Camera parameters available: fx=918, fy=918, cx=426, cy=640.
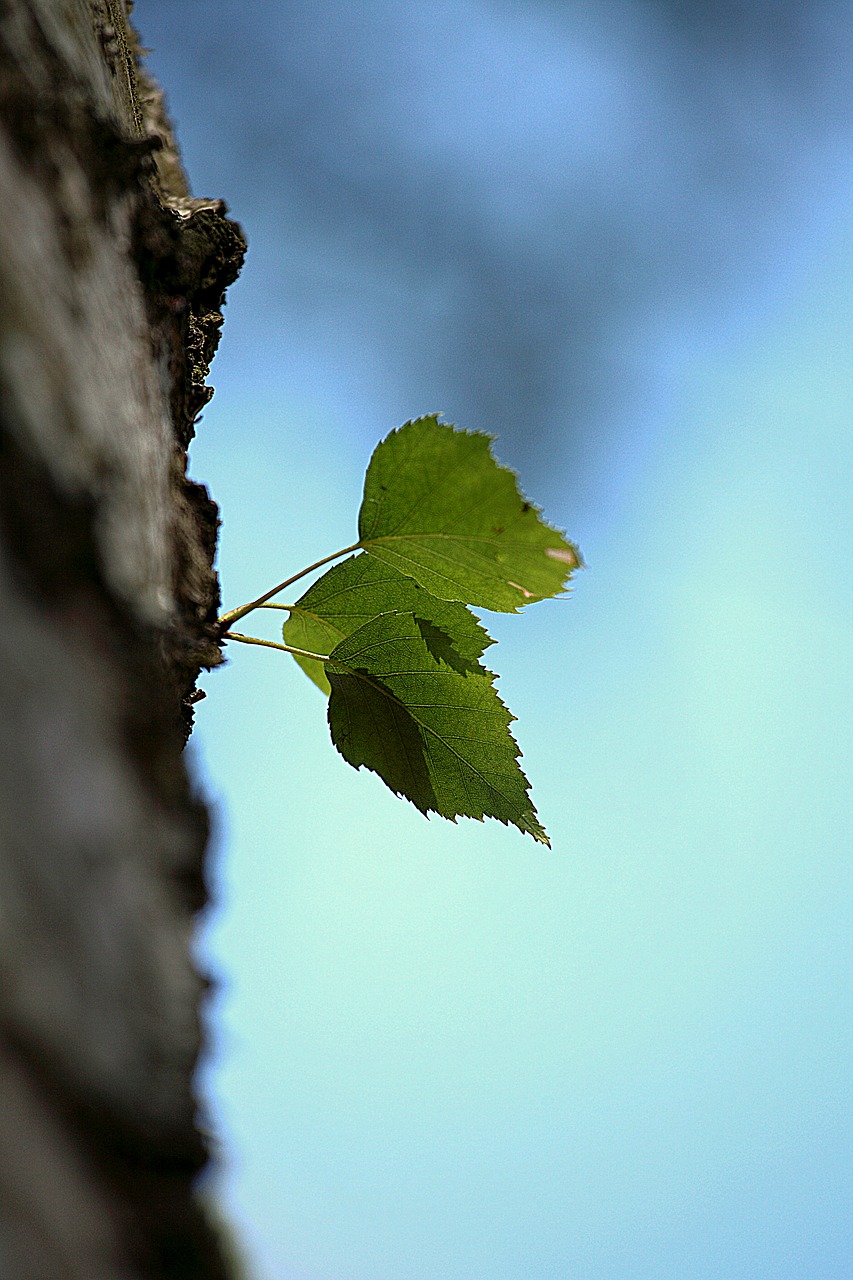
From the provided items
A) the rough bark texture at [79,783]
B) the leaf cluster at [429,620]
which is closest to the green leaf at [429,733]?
the leaf cluster at [429,620]

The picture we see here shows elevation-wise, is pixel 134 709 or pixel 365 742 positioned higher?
pixel 365 742

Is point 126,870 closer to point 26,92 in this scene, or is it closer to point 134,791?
point 134,791

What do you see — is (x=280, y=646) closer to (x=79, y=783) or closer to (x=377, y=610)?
(x=377, y=610)

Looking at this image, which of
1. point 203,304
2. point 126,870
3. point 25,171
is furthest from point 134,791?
point 203,304

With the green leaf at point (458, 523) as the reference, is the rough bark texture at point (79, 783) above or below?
below

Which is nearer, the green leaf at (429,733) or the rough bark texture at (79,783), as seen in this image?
the rough bark texture at (79,783)

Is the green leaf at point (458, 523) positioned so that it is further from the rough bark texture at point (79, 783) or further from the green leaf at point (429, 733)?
the rough bark texture at point (79, 783)
